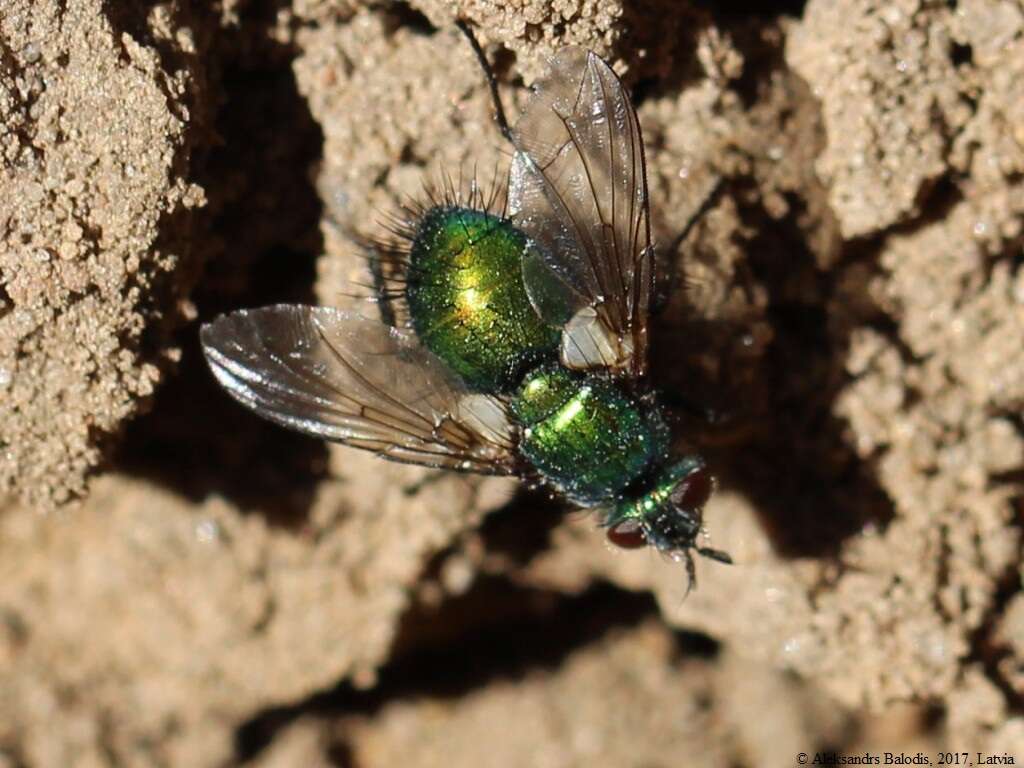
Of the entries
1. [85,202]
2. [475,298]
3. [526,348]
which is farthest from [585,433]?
[85,202]

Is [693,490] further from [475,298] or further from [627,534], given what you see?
[475,298]

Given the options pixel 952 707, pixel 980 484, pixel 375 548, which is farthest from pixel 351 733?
pixel 980 484

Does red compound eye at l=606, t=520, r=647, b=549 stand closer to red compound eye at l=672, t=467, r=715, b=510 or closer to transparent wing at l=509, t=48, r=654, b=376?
red compound eye at l=672, t=467, r=715, b=510

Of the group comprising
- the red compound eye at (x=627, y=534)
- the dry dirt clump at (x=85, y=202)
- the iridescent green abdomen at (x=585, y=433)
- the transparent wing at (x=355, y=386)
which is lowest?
the red compound eye at (x=627, y=534)

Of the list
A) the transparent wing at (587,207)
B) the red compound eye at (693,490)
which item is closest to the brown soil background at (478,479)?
the transparent wing at (587,207)

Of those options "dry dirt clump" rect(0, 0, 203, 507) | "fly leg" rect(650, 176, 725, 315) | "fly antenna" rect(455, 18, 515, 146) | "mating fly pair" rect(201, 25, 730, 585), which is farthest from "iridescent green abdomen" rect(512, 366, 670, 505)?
"dry dirt clump" rect(0, 0, 203, 507)

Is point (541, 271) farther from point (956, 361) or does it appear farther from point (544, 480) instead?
point (956, 361)

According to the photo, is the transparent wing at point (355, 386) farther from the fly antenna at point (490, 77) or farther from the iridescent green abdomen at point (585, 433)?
the fly antenna at point (490, 77)
